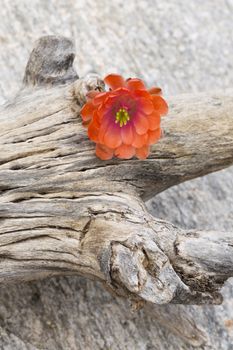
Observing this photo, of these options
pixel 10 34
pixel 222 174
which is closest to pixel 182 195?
pixel 222 174

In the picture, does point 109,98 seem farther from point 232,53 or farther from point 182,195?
point 232,53

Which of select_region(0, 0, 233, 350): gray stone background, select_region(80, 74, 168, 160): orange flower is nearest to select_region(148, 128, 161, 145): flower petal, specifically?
select_region(80, 74, 168, 160): orange flower

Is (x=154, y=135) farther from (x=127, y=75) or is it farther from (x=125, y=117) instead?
(x=127, y=75)

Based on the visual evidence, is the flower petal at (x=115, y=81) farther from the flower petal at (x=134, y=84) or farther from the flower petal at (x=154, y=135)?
the flower petal at (x=154, y=135)

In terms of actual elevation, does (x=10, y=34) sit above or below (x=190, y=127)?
above

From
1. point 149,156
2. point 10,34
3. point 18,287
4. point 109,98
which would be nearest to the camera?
point 109,98

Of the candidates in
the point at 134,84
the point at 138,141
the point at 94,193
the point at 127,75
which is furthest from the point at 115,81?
the point at 127,75

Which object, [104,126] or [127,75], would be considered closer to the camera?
[104,126]
